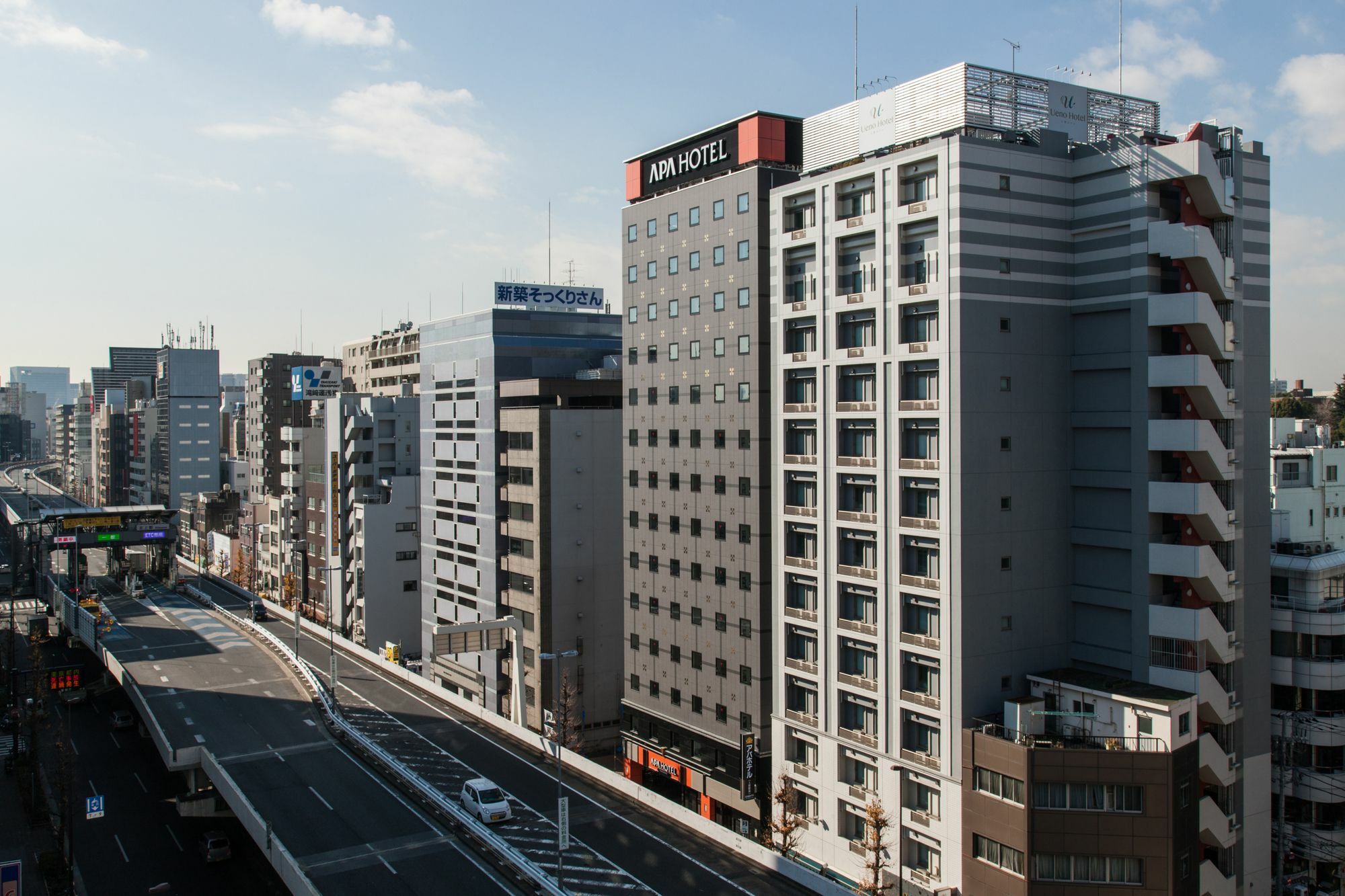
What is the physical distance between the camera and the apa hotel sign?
2539 inches

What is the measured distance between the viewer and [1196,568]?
46.2m

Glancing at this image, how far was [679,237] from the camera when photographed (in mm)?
68375

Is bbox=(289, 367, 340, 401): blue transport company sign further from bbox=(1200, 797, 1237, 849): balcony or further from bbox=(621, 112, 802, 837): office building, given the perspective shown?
bbox=(1200, 797, 1237, 849): balcony

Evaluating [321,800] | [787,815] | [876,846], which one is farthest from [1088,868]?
[321,800]

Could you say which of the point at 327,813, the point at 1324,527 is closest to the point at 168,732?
the point at 327,813

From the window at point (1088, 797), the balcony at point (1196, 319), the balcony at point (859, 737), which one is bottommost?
the balcony at point (859, 737)

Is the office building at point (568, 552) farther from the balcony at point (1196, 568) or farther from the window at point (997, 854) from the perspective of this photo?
the balcony at point (1196, 568)

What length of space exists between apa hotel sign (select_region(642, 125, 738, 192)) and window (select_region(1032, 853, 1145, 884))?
141 ft

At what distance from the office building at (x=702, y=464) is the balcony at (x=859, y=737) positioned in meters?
5.94

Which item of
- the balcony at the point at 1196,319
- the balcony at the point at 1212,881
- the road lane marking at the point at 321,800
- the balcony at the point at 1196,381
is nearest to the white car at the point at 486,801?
the road lane marking at the point at 321,800

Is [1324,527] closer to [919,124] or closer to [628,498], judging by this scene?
[919,124]

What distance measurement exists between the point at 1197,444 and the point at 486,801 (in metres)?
39.6

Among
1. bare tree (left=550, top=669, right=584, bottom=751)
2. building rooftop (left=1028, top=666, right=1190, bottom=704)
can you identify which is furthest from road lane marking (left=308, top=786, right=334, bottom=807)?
building rooftop (left=1028, top=666, right=1190, bottom=704)

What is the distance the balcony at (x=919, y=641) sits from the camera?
48.9m
